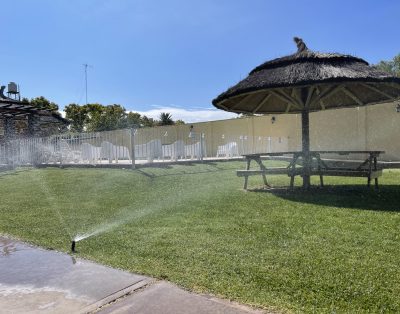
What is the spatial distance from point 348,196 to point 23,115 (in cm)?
1804

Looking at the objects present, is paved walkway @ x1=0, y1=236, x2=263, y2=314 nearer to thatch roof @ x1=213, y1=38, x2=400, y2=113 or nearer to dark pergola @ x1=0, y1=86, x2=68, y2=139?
thatch roof @ x1=213, y1=38, x2=400, y2=113

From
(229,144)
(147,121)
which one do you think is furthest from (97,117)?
(229,144)

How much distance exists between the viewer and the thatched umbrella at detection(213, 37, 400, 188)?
7.04m

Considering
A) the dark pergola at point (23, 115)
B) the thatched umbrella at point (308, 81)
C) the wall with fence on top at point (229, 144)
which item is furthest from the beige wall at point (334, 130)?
the thatched umbrella at point (308, 81)

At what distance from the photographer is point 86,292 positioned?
286 cm

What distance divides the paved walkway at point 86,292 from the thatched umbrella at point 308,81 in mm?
5178

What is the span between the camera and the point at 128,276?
3.15 metres

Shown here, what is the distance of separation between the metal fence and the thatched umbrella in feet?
19.0

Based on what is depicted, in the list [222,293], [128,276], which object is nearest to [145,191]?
[128,276]

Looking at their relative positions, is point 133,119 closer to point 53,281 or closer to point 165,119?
point 165,119

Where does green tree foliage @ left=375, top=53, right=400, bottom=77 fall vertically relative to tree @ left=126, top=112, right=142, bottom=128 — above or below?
above

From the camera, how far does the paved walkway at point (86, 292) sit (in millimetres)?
2578

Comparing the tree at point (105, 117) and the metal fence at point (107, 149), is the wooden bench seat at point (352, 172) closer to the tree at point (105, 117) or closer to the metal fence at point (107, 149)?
the metal fence at point (107, 149)

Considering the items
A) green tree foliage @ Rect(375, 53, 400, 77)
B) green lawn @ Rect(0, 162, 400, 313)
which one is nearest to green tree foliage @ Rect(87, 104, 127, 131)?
green tree foliage @ Rect(375, 53, 400, 77)
